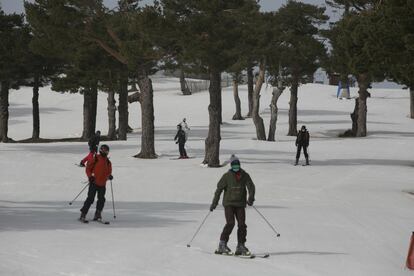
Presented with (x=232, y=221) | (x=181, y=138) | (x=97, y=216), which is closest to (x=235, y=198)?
(x=232, y=221)

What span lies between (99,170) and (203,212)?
3.94 meters

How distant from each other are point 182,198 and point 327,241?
7.66 meters

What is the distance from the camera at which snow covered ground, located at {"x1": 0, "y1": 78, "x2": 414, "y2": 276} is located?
487 inches

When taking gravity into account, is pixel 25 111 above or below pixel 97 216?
above

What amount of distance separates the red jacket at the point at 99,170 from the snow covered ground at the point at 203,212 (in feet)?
3.18

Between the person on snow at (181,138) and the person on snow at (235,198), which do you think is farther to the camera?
the person on snow at (181,138)

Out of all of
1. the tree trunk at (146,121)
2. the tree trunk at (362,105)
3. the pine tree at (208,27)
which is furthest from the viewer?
the tree trunk at (362,105)

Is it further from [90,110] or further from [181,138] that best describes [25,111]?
[181,138]

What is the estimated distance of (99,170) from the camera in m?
16.0

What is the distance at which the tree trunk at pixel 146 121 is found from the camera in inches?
1367

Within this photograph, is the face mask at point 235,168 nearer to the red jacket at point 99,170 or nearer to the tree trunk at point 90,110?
the red jacket at point 99,170

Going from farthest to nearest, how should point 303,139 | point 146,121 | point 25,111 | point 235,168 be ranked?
point 25,111 < point 146,121 < point 303,139 < point 235,168

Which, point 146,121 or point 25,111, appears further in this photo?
point 25,111

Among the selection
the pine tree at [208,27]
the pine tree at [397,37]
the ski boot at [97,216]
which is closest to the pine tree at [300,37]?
the pine tree at [208,27]
